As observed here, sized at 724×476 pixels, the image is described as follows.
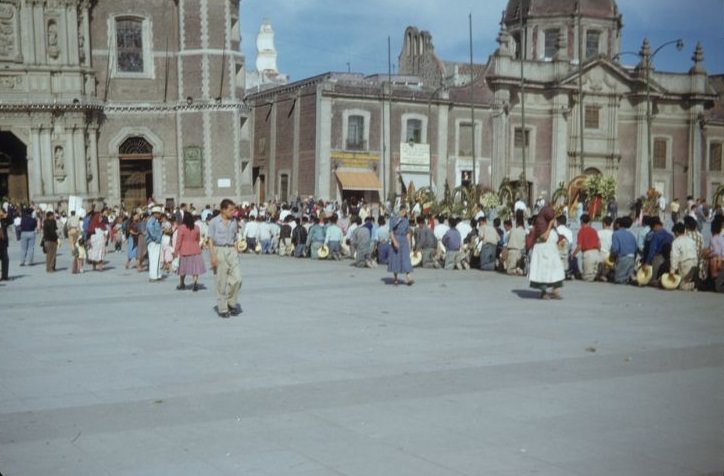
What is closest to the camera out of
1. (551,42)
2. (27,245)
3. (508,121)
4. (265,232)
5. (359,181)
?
(27,245)

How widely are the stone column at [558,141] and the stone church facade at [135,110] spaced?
2047cm

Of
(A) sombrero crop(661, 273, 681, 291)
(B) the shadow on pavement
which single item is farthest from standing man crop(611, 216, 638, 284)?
(B) the shadow on pavement

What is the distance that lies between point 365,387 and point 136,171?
3230 centimetres

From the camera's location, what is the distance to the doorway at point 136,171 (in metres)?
37.0

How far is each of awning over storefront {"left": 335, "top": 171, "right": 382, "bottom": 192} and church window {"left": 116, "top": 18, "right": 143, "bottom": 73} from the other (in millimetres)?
11511

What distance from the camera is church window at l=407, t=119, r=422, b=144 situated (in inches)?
1706

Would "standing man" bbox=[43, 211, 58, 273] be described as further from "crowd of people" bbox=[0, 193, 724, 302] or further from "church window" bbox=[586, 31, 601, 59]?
"church window" bbox=[586, 31, 601, 59]

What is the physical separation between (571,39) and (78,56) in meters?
31.5

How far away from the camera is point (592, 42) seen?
5206 centimetres

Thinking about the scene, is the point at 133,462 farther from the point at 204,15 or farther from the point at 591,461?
the point at 204,15

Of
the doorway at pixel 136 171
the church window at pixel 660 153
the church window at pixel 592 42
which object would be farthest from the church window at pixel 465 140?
the doorway at pixel 136 171

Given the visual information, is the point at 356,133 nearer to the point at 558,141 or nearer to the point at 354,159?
the point at 354,159

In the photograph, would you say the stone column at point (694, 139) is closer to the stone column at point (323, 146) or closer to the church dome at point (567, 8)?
the church dome at point (567, 8)

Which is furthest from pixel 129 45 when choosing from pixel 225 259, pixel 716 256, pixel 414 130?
pixel 716 256
